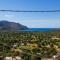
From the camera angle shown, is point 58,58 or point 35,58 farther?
point 58,58

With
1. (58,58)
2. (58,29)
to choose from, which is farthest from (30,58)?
(58,29)

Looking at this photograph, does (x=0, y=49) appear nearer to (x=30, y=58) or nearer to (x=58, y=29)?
(x=30, y=58)

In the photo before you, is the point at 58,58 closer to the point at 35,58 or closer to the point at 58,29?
the point at 35,58

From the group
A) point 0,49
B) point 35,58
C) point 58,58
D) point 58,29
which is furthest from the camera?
point 0,49

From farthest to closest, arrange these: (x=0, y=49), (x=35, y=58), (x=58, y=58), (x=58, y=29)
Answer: (x=0, y=49)
(x=58, y=58)
(x=35, y=58)
(x=58, y=29)

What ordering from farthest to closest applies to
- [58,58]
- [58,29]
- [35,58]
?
[58,58]
[35,58]
[58,29]

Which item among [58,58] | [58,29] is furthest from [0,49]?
[58,29]

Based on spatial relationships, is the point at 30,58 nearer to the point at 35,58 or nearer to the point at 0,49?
the point at 35,58

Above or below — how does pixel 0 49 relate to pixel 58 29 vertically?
below

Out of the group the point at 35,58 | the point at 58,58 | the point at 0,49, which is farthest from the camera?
the point at 0,49
